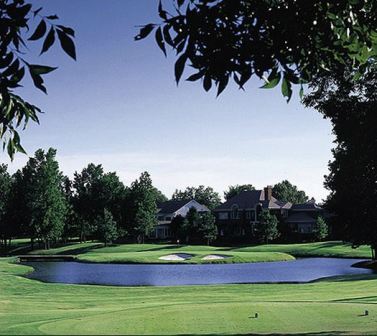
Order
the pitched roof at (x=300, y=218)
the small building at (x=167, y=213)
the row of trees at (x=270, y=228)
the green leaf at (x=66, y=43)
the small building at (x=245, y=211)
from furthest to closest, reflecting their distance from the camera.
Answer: the small building at (x=167, y=213) < the small building at (x=245, y=211) < the pitched roof at (x=300, y=218) < the row of trees at (x=270, y=228) < the green leaf at (x=66, y=43)

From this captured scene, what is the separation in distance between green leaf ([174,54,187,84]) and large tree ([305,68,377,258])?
1266 cm

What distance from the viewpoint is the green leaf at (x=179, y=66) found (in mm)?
4735

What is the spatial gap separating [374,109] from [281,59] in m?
14.4

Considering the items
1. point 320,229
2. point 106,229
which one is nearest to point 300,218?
point 320,229

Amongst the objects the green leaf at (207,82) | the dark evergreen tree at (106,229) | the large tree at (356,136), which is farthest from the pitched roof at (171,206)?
the green leaf at (207,82)

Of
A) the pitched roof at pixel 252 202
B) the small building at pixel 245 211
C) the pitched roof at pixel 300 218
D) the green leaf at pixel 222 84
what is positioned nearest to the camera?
the green leaf at pixel 222 84

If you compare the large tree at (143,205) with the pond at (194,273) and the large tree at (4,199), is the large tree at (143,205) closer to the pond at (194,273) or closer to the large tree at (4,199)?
the large tree at (4,199)

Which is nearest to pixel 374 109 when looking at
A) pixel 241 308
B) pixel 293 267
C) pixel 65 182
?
pixel 241 308

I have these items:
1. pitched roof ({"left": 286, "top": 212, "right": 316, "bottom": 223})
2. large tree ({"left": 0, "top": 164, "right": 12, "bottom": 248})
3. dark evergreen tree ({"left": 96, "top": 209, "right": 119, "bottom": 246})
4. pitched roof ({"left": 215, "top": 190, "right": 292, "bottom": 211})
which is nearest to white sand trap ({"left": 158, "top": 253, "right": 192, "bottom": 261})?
dark evergreen tree ({"left": 96, "top": 209, "right": 119, "bottom": 246})

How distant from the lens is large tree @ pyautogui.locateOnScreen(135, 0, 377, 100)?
511 cm

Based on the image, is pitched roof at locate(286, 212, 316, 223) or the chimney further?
the chimney

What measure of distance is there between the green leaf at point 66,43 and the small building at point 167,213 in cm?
11080

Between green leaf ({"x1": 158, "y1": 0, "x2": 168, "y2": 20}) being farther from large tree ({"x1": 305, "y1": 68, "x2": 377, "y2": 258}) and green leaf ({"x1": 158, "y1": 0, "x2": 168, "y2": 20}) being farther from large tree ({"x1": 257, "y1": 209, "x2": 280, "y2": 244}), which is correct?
large tree ({"x1": 257, "y1": 209, "x2": 280, "y2": 244})

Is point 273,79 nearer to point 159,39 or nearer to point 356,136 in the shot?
point 159,39
